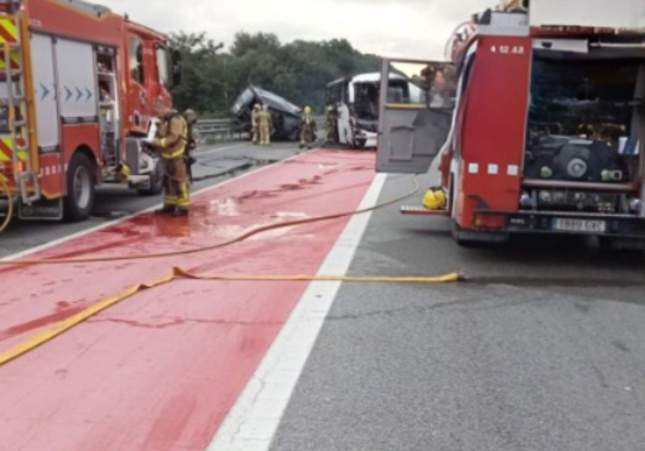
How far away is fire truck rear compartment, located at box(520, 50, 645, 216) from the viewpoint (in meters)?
7.50

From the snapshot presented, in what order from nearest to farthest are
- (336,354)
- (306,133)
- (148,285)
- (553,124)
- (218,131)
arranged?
(336,354), (148,285), (553,124), (306,133), (218,131)

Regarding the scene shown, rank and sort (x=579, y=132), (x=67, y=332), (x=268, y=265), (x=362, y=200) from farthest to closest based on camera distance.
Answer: (x=362, y=200) < (x=579, y=132) < (x=268, y=265) < (x=67, y=332)

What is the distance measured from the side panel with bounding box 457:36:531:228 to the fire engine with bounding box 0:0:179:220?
4909 millimetres

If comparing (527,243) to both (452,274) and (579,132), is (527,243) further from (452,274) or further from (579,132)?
(452,274)

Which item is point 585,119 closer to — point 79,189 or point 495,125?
point 495,125

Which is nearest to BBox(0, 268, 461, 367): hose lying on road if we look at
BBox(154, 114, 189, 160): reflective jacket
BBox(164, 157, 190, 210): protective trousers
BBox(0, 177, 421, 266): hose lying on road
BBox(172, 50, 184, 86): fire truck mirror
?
BBox(0, 177, 421, 266): hose lying on road

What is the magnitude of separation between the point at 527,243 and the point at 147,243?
431 centimetres

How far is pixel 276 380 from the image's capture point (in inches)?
171

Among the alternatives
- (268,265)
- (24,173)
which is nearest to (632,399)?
(268,265)

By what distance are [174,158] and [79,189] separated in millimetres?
1320

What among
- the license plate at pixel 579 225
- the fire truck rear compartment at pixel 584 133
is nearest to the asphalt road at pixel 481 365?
the license plate at pixel 579 225

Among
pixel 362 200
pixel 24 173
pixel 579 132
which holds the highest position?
pixel 579 132

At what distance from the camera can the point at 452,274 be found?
23.0 ft

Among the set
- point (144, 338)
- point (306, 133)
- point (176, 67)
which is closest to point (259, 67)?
point (306, 133)
